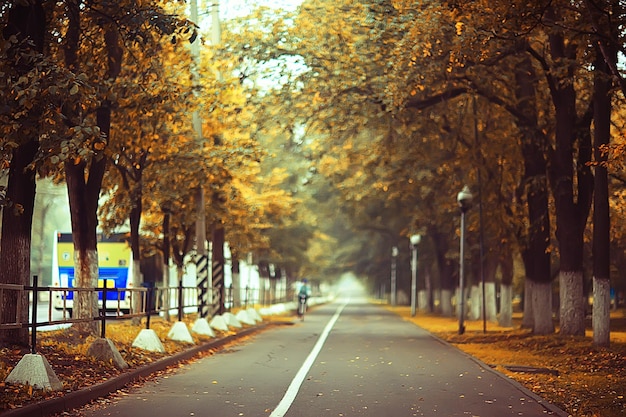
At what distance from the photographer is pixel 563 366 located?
58.3ft

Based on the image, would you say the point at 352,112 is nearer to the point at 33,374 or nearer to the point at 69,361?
the point at 69,361

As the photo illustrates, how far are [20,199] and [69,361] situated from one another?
9.01ft

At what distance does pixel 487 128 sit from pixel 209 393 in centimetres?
1942

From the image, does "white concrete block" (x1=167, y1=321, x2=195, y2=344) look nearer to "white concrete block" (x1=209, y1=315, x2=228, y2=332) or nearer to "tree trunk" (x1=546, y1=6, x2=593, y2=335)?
"white concrete block" (x1=209, y1=315, x2=228, y2=332)

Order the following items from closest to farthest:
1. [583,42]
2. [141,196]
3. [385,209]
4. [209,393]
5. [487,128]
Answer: [209,393] < [583,42] < [141,196] < [487,128] < [385,209]

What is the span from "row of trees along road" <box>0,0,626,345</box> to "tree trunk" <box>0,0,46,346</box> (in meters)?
0.03

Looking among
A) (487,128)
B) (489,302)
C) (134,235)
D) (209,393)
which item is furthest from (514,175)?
(209,393)

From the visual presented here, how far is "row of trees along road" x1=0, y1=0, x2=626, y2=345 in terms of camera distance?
1504 cm

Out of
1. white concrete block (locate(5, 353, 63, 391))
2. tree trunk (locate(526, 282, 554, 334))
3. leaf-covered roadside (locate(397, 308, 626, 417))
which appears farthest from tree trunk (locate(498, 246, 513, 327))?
white concrete block (locate(5, 353, 63, 391))

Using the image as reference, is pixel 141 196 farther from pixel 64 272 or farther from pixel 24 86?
pixel 24 86

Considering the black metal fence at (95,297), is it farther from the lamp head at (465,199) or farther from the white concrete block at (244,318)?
the lamp head at (465,199)

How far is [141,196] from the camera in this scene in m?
27.5

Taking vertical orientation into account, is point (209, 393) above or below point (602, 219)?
below

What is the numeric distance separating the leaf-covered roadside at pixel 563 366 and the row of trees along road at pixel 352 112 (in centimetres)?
99
